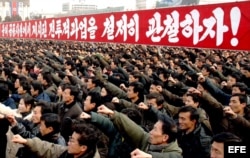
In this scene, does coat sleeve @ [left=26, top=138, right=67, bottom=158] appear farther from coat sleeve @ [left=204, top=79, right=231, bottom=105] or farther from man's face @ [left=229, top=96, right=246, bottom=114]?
coat sleeve @ [left=204, top=79, right=231, bottom=105]

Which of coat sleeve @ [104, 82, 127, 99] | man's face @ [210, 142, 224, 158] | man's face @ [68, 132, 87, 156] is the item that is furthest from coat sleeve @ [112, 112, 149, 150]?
coat sleeve @ [104, 82, 127, 99]

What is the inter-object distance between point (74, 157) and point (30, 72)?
5406mm

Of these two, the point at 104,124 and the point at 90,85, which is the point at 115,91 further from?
the point at 104,124

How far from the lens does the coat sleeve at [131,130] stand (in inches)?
131

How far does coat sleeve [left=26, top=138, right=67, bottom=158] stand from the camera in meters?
2.94

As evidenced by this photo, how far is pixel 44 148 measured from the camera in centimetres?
302

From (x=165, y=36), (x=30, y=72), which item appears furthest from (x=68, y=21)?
(x=165, y=36)

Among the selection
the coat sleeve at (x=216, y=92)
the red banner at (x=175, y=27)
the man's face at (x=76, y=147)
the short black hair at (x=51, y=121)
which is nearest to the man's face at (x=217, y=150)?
the man's face at (x=76, y=147)

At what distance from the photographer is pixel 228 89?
5852 millimetres

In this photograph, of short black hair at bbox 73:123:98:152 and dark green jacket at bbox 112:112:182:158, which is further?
dark green jacket at bbox 112:112:182:158

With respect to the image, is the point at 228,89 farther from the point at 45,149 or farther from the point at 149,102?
the point at 45,149

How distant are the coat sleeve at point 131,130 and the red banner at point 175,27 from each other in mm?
3230

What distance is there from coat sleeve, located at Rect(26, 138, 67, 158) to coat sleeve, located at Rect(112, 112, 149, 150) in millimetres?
528

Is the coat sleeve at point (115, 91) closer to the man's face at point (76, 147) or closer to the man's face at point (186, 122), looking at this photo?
the man's face at point (186, 122)
